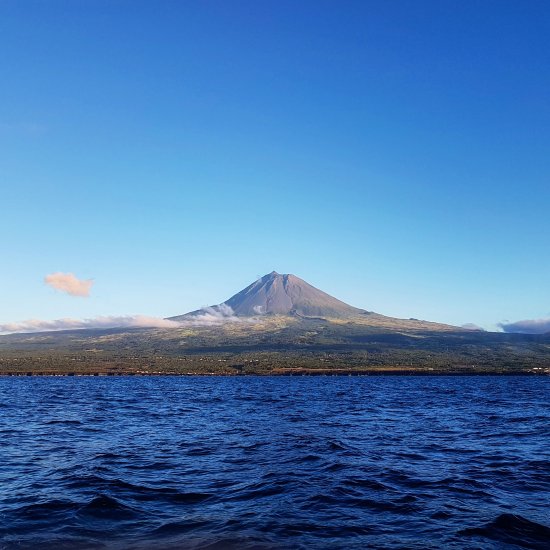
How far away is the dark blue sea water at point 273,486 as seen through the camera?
1639 cm

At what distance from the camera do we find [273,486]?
23.2m

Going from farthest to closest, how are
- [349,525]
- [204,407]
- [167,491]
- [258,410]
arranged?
1. [204,407]
2. [258,410]
3. [167,491]
4. [349,525]

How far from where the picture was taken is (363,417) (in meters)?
55.0

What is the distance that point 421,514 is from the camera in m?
18.9

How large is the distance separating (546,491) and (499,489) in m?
1.83

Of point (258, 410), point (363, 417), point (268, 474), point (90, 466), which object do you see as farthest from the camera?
point (258, 410)

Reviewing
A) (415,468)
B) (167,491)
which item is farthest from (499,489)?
(167,491)

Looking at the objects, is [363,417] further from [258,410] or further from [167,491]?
[167,491]

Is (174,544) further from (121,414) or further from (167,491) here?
(121,414)

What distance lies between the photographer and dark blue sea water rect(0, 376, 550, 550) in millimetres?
16391

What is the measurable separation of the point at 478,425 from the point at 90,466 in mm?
34235

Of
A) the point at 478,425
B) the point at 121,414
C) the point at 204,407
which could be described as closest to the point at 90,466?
the point at 121,414

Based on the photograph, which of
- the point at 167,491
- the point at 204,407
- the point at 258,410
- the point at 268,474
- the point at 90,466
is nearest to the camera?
the point at 167,491

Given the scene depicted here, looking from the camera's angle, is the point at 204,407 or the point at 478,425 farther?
the point at 204,407
